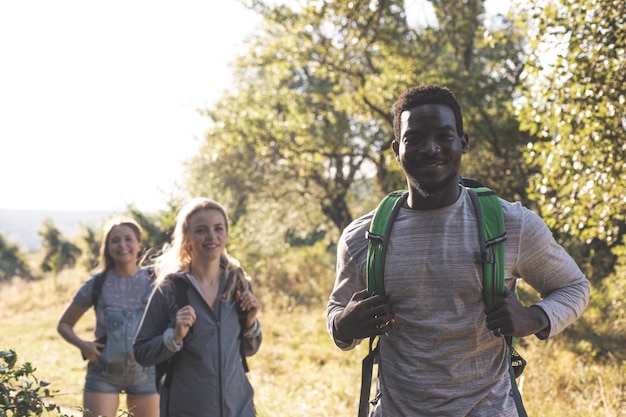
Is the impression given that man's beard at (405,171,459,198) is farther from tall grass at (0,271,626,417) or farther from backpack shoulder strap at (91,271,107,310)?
backpack shoulder strap at (91,271,107,310)

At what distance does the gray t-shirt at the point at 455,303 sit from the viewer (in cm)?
245

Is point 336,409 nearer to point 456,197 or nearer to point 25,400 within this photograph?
point 25,400

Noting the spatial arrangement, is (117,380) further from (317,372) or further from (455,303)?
(317,372)

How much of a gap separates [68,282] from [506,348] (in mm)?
23918

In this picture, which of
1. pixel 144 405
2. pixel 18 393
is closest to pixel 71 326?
pixel 144 405

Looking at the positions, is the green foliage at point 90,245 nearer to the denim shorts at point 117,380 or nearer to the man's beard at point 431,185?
the denim shorts at point 117,380

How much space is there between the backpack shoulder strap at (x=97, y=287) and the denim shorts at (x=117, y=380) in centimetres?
52

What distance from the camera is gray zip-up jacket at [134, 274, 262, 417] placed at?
12.8 feet

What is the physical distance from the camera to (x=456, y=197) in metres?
2.56

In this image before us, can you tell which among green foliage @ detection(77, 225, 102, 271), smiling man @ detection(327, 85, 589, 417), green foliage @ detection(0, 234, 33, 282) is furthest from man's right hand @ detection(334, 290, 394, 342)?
green foliage @ detection(0, 234, 33, 282)

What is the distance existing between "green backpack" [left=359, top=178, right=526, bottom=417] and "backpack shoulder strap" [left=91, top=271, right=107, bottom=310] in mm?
3362

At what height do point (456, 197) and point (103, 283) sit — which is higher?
point (456, 197)

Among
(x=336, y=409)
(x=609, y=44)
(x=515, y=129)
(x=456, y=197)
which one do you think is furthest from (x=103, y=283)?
(x=515, y=129)

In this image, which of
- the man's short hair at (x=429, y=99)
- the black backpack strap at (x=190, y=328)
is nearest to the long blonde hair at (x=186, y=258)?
the black backpack strap at (x=190, y=328)
